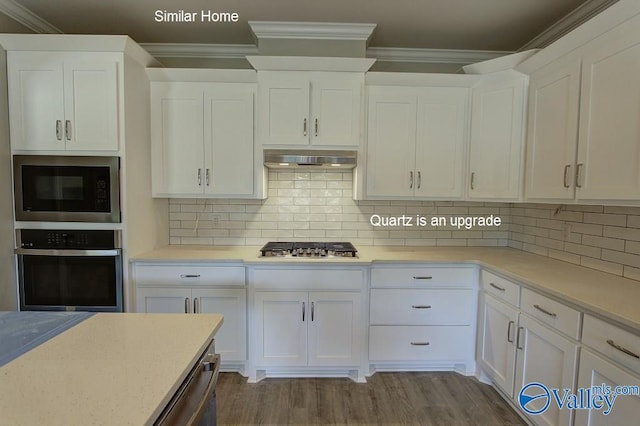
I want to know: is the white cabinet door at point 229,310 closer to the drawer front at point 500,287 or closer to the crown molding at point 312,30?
the drawer front at point 500,287

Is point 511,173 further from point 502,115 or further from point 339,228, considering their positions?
point 339,228

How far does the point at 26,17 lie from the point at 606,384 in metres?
4.28

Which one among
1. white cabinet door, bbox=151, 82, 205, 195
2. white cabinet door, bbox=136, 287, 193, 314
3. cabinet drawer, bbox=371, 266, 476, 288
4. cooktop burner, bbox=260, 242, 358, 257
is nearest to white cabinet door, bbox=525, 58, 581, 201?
cabinet drawer, bbox=371, 266, 476, 288

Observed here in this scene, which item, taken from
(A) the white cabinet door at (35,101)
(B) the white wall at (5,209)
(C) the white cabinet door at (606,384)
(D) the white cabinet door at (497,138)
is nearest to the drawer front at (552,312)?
(C) the white cabinet door at (606,384)

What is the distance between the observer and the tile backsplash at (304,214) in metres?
2.97

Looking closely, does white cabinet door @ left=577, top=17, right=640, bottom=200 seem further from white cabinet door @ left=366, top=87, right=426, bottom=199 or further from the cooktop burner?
the cooktop burner

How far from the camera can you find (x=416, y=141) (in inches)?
105

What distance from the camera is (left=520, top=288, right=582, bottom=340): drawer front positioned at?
157 centimetres

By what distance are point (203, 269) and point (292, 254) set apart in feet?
2.23

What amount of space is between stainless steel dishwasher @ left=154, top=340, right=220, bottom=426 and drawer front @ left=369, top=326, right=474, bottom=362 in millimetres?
1588

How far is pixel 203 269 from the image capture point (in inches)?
95.6

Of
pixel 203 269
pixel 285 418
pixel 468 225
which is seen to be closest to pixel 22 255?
pixel 203 269

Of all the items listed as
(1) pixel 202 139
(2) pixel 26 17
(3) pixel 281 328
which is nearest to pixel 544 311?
(3) pixel 281 328

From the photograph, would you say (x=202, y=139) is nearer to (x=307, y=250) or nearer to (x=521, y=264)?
(x=307, y=250)
